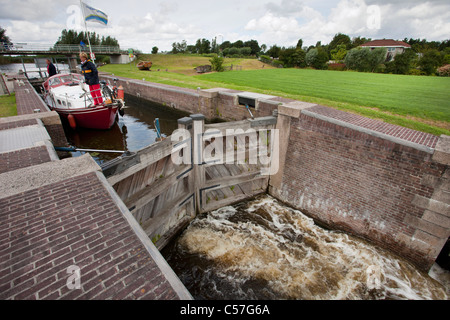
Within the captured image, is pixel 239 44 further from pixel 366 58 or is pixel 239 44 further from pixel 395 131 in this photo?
pixel 395 131

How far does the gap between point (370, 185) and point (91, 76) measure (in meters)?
12.9

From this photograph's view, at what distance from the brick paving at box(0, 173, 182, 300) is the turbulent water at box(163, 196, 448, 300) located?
331 centimetres

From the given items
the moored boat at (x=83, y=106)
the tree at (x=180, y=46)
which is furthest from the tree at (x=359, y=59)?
the tree at (x=180, y=46)

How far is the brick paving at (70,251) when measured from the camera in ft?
7.45

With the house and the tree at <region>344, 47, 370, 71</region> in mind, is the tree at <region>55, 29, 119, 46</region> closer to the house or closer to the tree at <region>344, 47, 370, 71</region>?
the tree at <region>344, 47, 370, 71</region>

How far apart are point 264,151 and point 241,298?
4.69 metres

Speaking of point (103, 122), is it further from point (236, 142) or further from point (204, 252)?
point (204, 252)

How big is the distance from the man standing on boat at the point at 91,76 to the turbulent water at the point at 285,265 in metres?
8.99

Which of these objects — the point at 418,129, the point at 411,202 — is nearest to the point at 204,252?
the point at 411,202

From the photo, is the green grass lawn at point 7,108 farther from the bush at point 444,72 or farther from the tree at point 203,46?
the tree at point 203,46

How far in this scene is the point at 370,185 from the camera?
6176 mm

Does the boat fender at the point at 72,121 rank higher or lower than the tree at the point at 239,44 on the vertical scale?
lower

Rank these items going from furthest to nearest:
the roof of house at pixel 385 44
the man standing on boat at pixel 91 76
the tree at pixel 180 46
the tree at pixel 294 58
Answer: the tree at pixel 180 46
the roof of house at pixel 385 44
the tree at pixel 294 58
the man standing on boat at pixel 91 76

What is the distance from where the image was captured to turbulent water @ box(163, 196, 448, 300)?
210 inches
